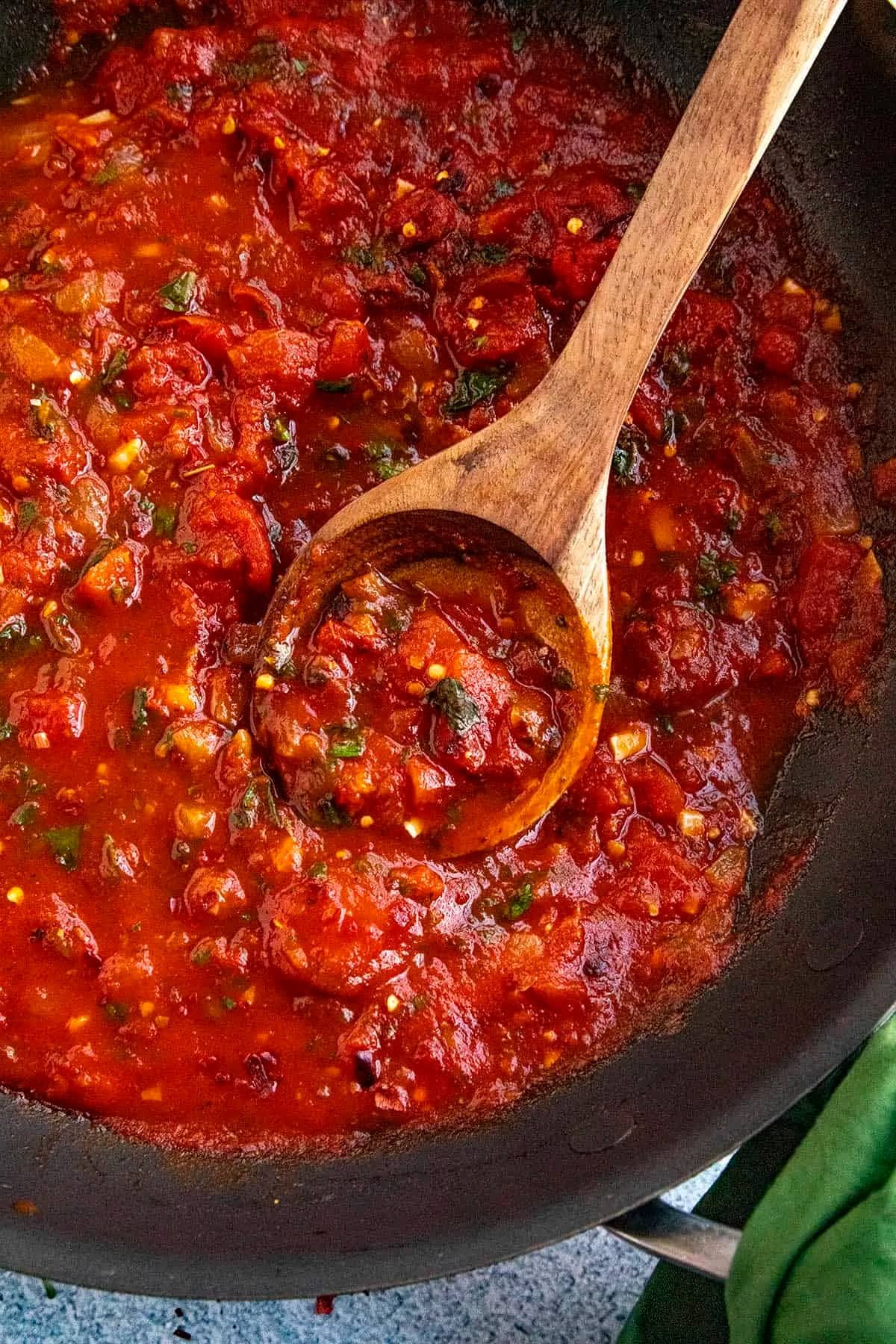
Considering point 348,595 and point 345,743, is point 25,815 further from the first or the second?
point 348,595

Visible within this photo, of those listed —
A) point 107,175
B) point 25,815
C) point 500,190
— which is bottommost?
point 25,815

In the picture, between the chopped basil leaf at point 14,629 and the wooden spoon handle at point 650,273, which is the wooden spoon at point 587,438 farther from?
the chopped basil leaf at point 14,629

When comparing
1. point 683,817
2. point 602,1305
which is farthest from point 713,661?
point 602,1305

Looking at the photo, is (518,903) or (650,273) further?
(518,903)

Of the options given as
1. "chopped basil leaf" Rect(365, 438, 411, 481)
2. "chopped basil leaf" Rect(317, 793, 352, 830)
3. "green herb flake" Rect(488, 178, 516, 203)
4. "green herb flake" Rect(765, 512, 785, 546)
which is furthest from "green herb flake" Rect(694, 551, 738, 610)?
"green herb flake" Rect(488, 178, 516, 203)

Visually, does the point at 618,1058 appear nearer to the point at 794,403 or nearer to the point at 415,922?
the point at 415,922

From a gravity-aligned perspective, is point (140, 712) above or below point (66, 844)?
above

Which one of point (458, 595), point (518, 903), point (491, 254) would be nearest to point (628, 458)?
point (458, 595)
